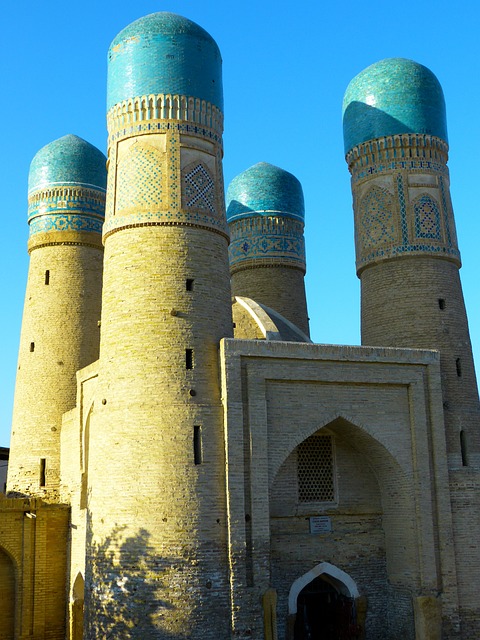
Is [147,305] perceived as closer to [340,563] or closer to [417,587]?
[340,563]

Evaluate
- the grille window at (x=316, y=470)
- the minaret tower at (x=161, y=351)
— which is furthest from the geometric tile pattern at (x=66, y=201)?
the grille window at (x=316, y=470)

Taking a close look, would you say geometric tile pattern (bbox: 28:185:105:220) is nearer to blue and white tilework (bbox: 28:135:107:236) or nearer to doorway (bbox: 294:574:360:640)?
blue and white tilework (bbox: 28:135:107:236)

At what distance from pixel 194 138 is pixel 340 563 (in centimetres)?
697

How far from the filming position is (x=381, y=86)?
52.6ft

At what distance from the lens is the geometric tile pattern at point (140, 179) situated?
12.6 m

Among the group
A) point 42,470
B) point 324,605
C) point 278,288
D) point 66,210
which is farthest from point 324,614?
point 66,210

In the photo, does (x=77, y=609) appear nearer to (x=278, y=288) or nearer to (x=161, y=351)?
(x=161, y=351)

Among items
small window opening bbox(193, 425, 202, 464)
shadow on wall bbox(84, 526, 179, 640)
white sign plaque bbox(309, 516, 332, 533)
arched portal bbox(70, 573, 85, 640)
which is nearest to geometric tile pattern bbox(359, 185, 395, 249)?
white sign plaque bbox(309, 516, 332, 533)

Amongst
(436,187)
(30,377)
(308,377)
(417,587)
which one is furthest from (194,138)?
(417,587)

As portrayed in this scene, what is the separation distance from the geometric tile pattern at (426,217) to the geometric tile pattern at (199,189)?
4.37 m

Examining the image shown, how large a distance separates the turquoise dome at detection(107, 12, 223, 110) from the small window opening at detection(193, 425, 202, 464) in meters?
5.20

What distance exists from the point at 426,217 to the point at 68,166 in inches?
292

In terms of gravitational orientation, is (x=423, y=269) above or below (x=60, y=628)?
above

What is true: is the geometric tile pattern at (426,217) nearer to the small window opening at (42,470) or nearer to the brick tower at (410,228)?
the brick tower at (410,228)
